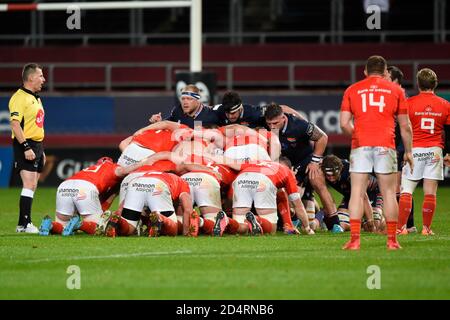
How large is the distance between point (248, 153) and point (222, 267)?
3973 millimetres

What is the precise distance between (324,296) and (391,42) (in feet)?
60.6

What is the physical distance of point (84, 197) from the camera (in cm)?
1291

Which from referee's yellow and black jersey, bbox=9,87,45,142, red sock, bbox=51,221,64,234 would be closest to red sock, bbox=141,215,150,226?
red sock, bbox=51,221,64,234

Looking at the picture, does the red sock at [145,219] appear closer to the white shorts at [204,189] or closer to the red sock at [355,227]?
the white shorts at [204,189]

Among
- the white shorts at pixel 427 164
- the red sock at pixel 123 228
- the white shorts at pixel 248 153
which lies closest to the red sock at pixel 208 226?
the red sock at pixel 123 228

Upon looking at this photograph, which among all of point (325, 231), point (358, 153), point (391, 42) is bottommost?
point (325, 231)

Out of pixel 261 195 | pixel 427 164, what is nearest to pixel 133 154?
pixel 261 195

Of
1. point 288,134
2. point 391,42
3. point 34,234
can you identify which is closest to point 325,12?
point 391,42

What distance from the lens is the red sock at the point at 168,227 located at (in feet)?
41.3

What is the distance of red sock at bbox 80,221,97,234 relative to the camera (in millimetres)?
13133
